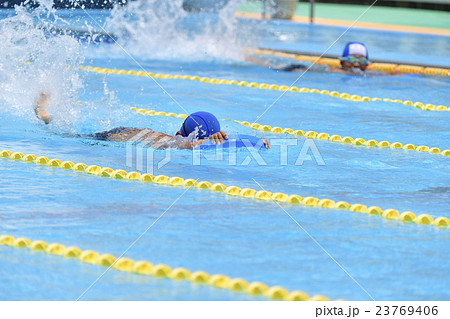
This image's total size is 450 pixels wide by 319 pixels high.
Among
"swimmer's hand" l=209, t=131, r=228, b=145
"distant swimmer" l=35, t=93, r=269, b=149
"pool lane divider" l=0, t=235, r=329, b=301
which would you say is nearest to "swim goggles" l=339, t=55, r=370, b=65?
"distant swimmer" l=35, t=93, r=269, b=149

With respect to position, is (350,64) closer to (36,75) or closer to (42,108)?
(36,75)

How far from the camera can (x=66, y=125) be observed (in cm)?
464

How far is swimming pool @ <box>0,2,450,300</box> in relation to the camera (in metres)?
2.46

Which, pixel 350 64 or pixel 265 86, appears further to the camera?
pixel 350 64

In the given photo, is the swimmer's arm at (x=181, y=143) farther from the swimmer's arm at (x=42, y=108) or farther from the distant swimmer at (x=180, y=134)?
the swimmer's arm at (x=42, y=108)

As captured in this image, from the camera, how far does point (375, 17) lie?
1416 cm

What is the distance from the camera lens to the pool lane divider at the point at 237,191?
314 centimetres

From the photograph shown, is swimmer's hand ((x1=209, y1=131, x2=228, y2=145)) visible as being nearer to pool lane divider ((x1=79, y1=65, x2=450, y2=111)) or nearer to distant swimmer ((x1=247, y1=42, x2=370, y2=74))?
pool lane divider ((x1=79, y1=65, x2=450, y2=111))

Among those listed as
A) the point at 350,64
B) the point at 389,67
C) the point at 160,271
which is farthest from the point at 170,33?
the point at 160,271

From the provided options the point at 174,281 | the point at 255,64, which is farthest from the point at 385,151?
A: the point at 255,64

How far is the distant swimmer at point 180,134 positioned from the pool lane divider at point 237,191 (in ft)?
1.91

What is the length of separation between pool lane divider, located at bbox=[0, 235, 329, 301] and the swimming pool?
3 cm
